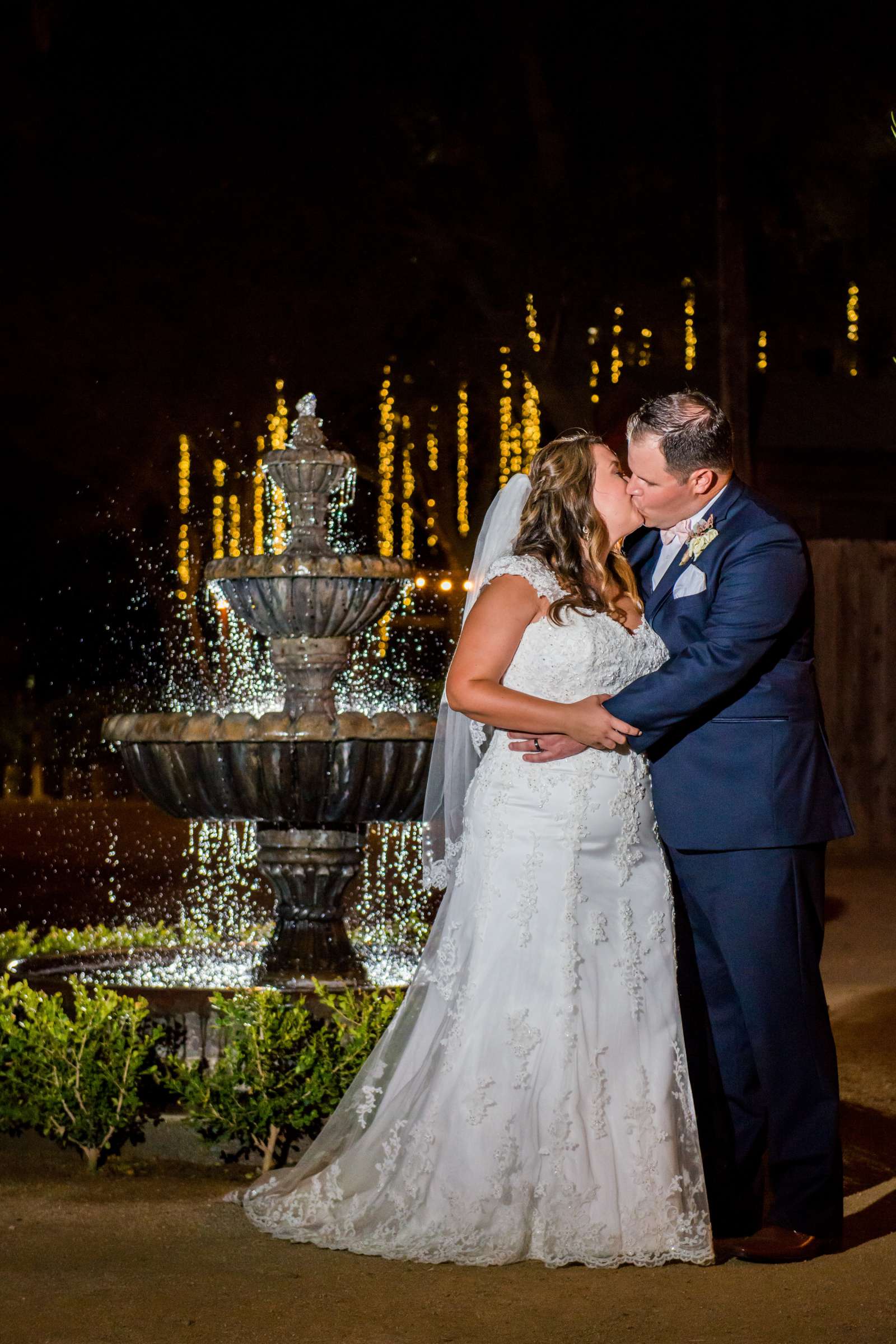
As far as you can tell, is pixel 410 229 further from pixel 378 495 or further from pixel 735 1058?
pixel 735 1058

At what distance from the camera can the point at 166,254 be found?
16.4 m

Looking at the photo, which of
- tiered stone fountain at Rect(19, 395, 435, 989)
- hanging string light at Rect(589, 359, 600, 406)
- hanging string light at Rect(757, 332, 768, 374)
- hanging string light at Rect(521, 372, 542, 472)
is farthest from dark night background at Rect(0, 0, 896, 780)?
tiered stone fountain at Rect(19, 395, 435, 989)

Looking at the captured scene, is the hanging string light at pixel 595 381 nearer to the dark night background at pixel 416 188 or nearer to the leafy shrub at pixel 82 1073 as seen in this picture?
the dark night background at pixel 416 188

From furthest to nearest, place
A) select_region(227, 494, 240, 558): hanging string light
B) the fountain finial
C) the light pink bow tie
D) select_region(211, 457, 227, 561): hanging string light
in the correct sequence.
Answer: select_region(227, 494, 240, 558): hanging string light → select_region(211, 457, 227, 561): hanging string light → the fountain finial → the light pink bow tie

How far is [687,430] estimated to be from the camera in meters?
4.29

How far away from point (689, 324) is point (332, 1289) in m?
15.7

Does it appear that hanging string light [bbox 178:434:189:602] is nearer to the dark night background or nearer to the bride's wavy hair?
the dark night background

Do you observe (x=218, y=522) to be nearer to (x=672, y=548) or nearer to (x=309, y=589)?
(x=309, y=589)

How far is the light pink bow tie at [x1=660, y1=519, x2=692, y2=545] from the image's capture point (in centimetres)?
446

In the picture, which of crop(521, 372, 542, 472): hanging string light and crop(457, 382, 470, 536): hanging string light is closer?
crop(521, 372, 542, 472): hanging string light

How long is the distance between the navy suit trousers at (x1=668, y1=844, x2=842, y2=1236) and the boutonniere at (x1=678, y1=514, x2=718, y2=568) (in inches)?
30.3

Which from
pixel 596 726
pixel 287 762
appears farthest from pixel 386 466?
pixel 596 726

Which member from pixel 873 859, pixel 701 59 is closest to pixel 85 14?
pixel 701 59

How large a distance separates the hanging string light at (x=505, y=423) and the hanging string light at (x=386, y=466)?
141cm
